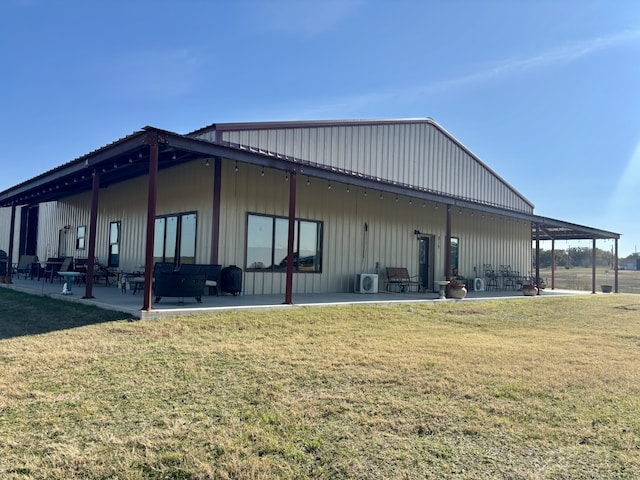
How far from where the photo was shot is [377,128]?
1350 cm

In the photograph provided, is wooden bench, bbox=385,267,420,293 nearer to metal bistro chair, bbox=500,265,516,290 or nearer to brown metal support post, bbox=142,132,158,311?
metal bistro chair, bbox=500,265,516,290

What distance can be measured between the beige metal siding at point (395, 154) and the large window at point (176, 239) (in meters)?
2.27

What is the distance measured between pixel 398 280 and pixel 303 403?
10466mm

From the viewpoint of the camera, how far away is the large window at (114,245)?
13562mm

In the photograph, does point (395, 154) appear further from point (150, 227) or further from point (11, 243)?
point (11, 243)

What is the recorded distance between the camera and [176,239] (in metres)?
11.0

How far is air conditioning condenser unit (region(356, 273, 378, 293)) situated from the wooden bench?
1.01 m

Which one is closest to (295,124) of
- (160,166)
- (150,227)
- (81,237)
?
(160,166)

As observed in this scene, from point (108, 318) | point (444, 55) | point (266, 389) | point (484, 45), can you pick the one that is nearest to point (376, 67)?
point (444, 55)

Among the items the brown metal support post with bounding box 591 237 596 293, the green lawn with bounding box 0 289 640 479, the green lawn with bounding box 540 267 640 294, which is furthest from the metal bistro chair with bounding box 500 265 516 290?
the green lawn with bounding box 0 289 640 479

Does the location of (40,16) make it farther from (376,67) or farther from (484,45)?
(484,45)

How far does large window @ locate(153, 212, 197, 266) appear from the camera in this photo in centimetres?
1045

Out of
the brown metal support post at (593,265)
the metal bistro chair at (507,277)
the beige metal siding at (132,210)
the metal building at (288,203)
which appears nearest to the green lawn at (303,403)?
the metal building at (288,203)

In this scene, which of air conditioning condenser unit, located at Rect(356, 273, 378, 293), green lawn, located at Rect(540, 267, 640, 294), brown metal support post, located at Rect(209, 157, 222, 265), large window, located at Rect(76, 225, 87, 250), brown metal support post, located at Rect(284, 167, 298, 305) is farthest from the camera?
green lawn, located at Rect(540, 267, 640, 294)
